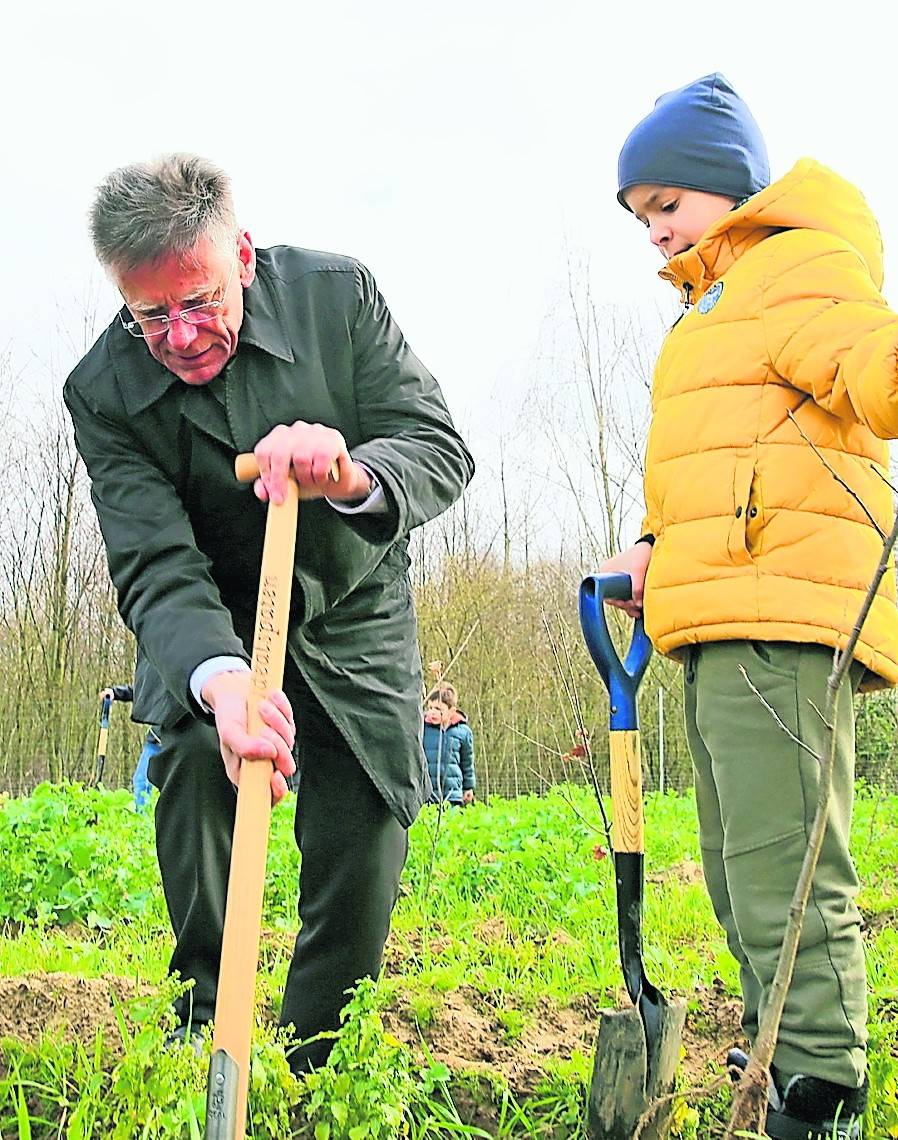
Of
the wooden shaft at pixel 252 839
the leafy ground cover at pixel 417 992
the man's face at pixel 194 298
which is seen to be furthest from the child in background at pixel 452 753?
the wooden shaft at pixel 252 839

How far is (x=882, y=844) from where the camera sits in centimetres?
600

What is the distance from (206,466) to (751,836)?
1.39 m

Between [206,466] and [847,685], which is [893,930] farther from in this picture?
[206,466]

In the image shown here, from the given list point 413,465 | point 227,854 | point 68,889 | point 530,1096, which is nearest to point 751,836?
point 530,1096

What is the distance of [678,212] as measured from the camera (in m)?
2.53

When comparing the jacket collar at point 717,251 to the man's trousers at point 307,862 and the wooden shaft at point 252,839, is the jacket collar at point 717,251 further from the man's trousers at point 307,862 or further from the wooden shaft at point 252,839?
the man's trousers at point 307,862

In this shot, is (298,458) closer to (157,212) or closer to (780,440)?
(157,212)

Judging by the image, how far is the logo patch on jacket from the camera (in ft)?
7.77

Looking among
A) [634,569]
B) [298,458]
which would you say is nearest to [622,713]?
[634,569]

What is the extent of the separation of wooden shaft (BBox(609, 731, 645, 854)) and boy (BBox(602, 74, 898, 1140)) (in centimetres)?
15

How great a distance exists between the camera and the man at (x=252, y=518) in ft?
7.68

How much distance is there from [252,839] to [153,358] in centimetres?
133

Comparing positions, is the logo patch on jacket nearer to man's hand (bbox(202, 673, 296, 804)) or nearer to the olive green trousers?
the olive green trousers

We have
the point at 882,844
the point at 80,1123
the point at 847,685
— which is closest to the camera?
the point at 80,1123
